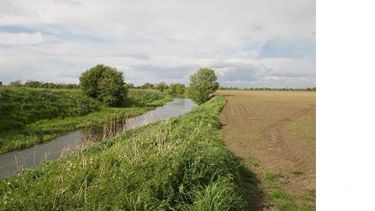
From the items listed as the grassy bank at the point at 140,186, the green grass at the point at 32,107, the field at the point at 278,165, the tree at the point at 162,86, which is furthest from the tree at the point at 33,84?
the grassy bank at the point at 140,186

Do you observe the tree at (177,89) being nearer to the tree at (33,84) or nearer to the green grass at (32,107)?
the tree at (33,84)

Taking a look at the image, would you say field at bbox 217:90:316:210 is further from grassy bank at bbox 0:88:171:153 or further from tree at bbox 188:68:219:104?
tree at bbox 188:68:219:104

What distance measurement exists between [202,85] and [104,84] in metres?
15.8

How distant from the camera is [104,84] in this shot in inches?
1854

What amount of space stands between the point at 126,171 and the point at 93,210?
5.26 feet

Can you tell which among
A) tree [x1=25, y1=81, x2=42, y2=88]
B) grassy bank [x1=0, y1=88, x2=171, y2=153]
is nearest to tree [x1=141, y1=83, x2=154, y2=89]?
tree [x1=25, y1=81, x2=42, y2=88]

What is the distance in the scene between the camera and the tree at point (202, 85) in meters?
57.3

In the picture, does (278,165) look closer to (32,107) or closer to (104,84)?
(32,107)

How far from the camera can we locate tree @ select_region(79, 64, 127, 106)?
154ft

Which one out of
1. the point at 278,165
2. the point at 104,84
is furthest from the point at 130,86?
the point at 278,165

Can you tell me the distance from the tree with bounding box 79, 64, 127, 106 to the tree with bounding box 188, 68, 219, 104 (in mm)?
12065
